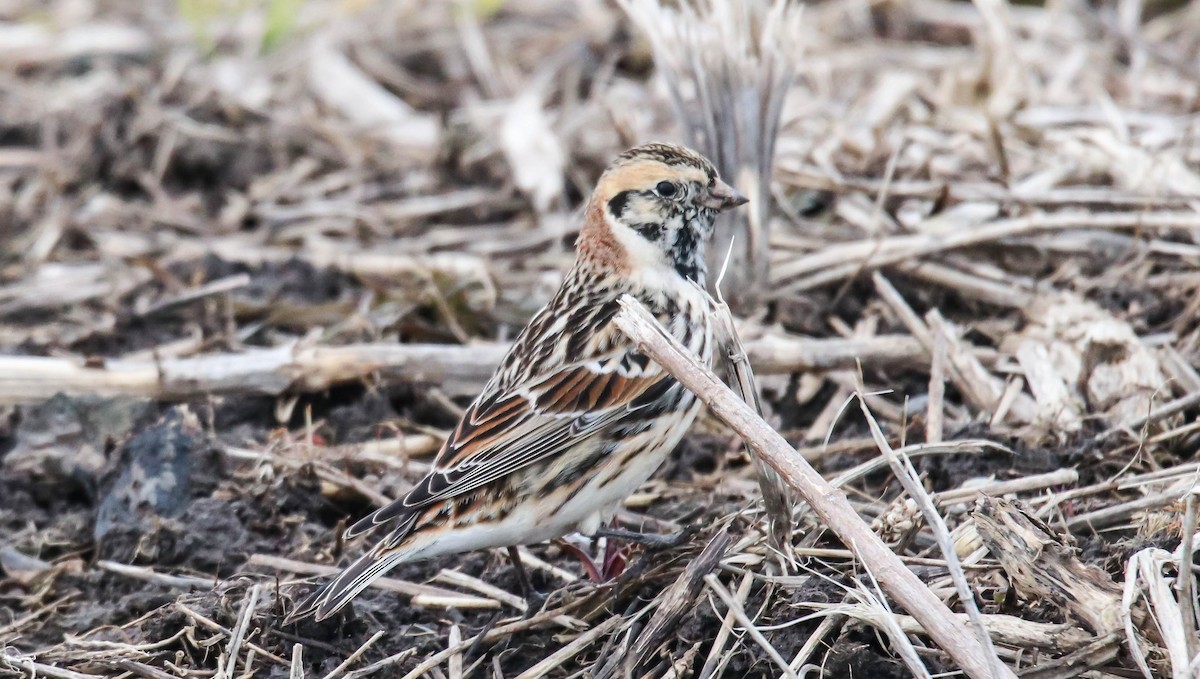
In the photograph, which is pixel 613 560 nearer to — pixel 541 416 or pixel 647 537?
pixel 647 537

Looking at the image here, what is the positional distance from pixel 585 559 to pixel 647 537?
36 centimetres

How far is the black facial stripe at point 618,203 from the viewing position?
529 centimetres

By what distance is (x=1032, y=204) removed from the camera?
6.43 metres

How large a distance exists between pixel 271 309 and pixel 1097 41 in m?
5.36

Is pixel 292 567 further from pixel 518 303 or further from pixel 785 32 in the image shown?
pixel 785 32

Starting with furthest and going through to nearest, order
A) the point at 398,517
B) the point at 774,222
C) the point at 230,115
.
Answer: the point at 230,115, the point at 774,222, the point at 398,517

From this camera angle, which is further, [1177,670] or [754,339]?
[754,339]

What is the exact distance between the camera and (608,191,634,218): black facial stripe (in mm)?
5285

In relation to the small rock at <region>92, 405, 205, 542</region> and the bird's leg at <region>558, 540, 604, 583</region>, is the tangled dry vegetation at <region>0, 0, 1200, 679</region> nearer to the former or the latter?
the small rock at <region>92, 405, 205, 542</region>

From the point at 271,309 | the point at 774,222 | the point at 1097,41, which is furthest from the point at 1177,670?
the point at 1097,41

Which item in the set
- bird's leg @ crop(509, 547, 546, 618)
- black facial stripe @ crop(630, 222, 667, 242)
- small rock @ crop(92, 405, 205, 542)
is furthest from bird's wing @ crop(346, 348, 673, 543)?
small rock @ crop(92, 405, 205, 542)

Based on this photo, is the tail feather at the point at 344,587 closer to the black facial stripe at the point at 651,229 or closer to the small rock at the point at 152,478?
the small rock at the point at 152,478

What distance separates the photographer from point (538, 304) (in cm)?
655

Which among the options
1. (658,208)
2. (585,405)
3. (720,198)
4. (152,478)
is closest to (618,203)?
(658,208)
